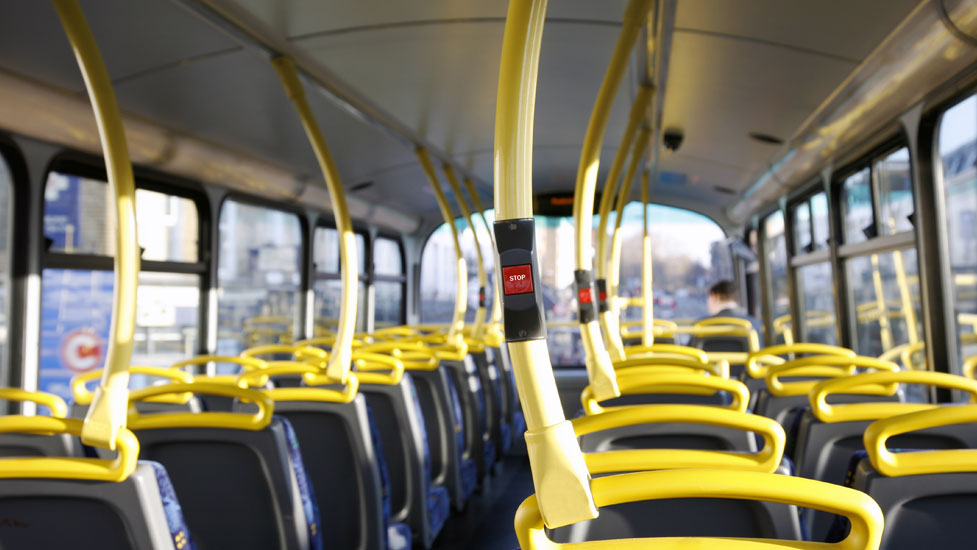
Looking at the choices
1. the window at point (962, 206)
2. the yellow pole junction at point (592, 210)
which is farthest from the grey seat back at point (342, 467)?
the window at point (962, 206)

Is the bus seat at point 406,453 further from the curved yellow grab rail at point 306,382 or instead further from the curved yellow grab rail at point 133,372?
the curved yellow grab rail at point 133,372

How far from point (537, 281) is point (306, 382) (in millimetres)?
2084

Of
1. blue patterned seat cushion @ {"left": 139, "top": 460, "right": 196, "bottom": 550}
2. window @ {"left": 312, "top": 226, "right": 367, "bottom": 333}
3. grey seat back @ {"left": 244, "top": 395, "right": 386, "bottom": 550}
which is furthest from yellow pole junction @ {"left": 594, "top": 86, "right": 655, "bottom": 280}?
window @ {"left": 312, "top": 226, "right": 367, "bottom": 333}

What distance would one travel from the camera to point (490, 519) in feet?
14.5

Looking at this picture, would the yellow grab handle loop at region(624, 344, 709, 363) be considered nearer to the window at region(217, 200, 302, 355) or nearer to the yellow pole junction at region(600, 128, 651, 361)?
the yellow pole junction at region(600, 128, 651, 361)

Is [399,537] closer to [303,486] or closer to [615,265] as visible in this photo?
[303,486]

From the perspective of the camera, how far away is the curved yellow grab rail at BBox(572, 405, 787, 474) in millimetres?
1183

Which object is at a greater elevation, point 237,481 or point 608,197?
point 608,197

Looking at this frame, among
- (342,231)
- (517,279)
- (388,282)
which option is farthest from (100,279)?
(388,282)

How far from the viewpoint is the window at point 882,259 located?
3848mm

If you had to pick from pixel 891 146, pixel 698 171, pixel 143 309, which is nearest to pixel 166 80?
pixel 143 309

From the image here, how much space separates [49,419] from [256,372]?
114cm

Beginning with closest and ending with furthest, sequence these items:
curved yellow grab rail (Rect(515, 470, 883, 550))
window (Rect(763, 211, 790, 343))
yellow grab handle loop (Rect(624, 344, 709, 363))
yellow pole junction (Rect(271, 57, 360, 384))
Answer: curved yellow grab rail (Rect(515, 470, 883, 550)) → yellow pole junction (Rect(271, 57, 360, 384)) → yellow grab handle loop (Rect(624, 344, 709, 363)) → window (Rect(763, 211, 790, 343))

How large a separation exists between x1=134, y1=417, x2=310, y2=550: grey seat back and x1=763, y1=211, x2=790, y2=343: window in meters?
6.18
